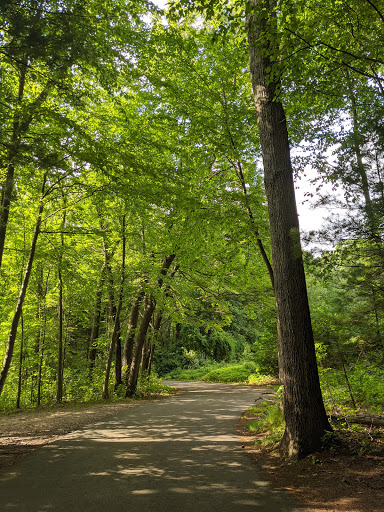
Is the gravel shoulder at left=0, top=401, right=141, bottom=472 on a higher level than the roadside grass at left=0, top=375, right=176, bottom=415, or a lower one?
higher

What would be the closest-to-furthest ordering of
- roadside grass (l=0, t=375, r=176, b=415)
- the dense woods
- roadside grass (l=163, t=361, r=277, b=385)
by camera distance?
the dense woods → roadside grass (l=0, t=375, r=176, b=415) → roadside grass (l=163, t=361, r=277, b=385)

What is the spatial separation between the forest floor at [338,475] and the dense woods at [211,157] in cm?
37

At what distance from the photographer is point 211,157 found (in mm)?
8867

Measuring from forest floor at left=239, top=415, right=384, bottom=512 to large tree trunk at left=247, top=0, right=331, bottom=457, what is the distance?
29cm

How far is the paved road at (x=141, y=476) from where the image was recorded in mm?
3541

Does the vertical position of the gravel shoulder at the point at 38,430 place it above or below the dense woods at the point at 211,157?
below

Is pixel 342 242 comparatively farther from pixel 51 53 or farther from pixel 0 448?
pixel 0 448

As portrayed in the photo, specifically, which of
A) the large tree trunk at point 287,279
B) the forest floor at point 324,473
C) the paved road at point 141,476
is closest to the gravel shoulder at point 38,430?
the forest floor at point 324,473

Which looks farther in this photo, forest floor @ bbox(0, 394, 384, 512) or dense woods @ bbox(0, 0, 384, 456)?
dense woods @ bbox(0, 0, 384, 456)

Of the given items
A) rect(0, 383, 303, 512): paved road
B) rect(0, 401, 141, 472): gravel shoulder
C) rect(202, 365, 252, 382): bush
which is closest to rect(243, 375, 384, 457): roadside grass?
rect(0, 383, 303, 512): paved road

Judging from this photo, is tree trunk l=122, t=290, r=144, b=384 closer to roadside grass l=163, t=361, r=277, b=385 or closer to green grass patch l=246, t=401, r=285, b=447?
green grass patch l=246, t=401, r=285, b=447

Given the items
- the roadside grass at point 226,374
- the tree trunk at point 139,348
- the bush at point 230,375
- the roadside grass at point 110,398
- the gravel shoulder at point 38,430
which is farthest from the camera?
the bush at point 230,375

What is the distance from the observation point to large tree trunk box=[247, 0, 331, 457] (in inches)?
186

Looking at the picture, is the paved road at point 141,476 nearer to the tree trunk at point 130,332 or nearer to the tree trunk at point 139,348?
the tree trunk at point 139,348
